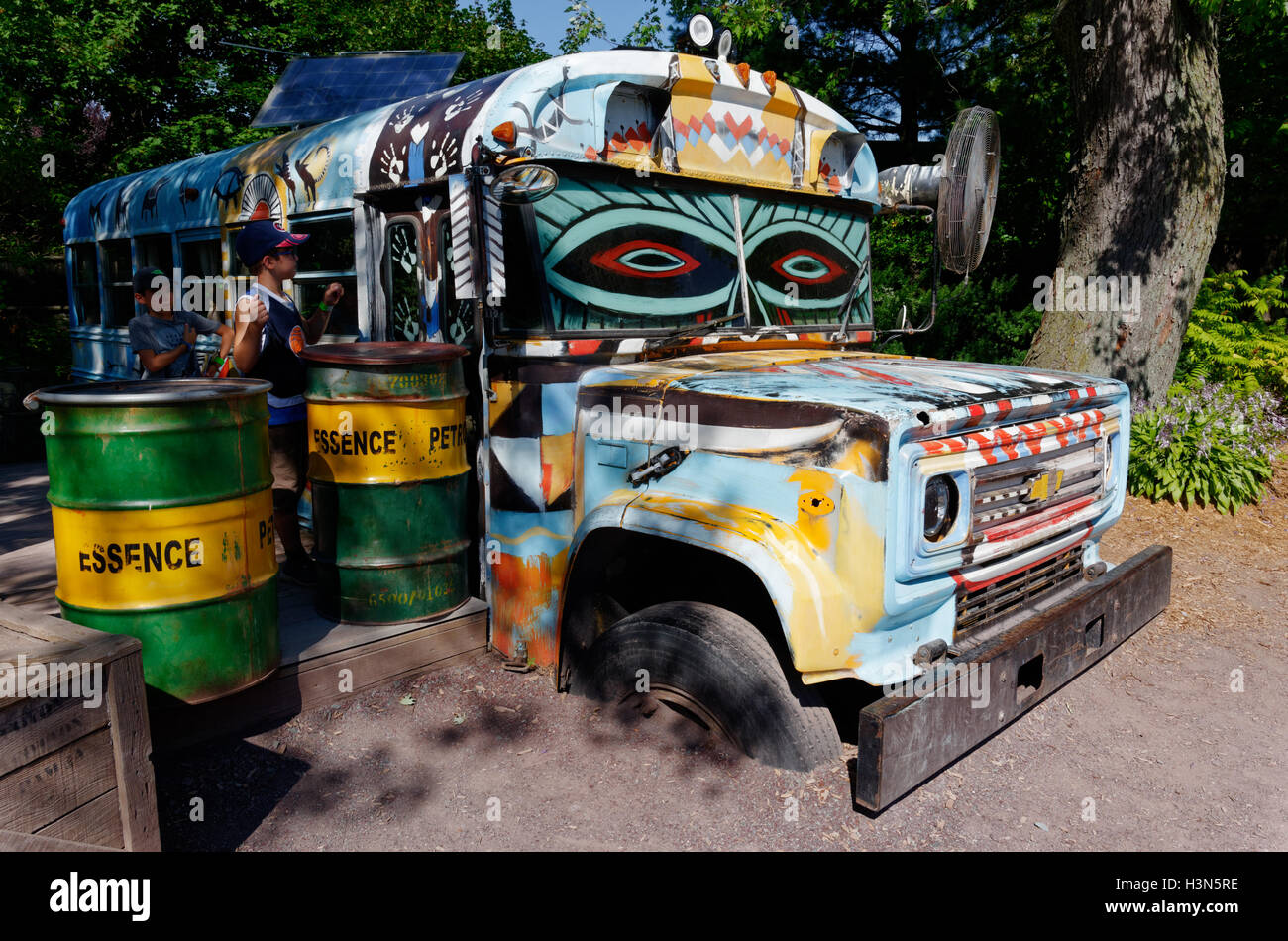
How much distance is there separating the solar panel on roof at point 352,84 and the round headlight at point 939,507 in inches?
165

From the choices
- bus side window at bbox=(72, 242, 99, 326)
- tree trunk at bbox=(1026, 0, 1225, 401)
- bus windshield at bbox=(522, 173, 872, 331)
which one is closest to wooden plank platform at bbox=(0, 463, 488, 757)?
bus windshield at bbox=(522, 173, 872, 331)

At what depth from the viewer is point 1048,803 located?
318 centimetres

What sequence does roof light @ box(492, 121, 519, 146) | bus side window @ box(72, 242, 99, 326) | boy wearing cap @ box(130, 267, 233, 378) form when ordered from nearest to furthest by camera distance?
1. roof light @ box(492, 121, 519, 146)
2. boy wearing cap @ box(130, 267, 233, 378)
3. bus side window @ box(72, 242, 99, 326)

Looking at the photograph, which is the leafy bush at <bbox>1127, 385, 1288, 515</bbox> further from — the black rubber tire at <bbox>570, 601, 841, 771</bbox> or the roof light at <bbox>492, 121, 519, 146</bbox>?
the roof light at <bbox>492, 121, 519, 146</bbox>

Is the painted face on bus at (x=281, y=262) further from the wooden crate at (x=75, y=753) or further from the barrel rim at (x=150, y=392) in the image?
the wooden crate at (x=75, y=753)

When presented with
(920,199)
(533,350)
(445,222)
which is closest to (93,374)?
(445,222)

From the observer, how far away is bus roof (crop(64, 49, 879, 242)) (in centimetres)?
365

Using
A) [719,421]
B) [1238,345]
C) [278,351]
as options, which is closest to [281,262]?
[278,351]

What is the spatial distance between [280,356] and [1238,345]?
876 centimetres

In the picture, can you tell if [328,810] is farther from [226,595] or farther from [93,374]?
[93,374]

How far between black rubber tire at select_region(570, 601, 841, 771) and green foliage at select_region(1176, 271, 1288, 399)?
6.84 metres

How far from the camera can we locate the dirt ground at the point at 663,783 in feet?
9.70

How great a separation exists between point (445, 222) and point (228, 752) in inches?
88.8

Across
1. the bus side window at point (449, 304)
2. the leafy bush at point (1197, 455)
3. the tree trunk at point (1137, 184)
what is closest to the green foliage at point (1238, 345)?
the leafy bush at point (1197, 455)
